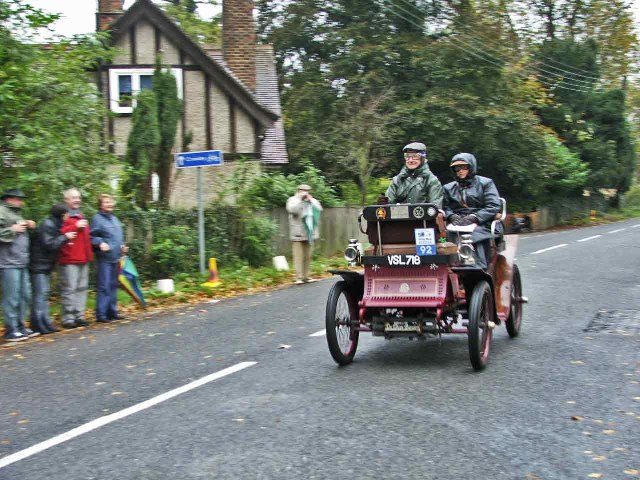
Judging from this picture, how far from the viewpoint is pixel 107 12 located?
28.4 m

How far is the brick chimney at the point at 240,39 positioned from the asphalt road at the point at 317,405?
1878 cm

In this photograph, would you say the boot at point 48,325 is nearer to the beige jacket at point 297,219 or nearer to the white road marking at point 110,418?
the white road marking at point 110,418

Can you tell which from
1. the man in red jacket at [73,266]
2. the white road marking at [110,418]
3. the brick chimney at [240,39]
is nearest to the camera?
the white road marking at [110,418]

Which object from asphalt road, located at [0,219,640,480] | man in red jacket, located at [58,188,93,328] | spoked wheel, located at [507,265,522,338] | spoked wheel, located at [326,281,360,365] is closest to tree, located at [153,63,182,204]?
man in red jacket, located at [58,188,93,328]

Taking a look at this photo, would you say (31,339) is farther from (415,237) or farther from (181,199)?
(181,199)

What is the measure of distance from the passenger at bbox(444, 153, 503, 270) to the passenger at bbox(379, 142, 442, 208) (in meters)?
0.46

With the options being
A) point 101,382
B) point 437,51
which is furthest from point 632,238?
point 101,382

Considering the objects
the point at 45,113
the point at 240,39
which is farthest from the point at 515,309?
the point at 240,39

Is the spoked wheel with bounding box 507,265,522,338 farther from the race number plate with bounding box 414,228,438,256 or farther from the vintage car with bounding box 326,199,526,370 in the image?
the race number plate with bounding box 414,228,438,256

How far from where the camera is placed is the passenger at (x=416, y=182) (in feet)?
28.5

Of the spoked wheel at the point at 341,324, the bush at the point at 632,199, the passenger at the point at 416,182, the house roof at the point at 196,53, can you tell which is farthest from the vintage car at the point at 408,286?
the bush at the point at 632,199

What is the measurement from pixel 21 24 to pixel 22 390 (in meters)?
7.09

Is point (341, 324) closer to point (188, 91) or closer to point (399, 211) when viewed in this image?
point (399, 211)

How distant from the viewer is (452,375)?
25.4 feet
